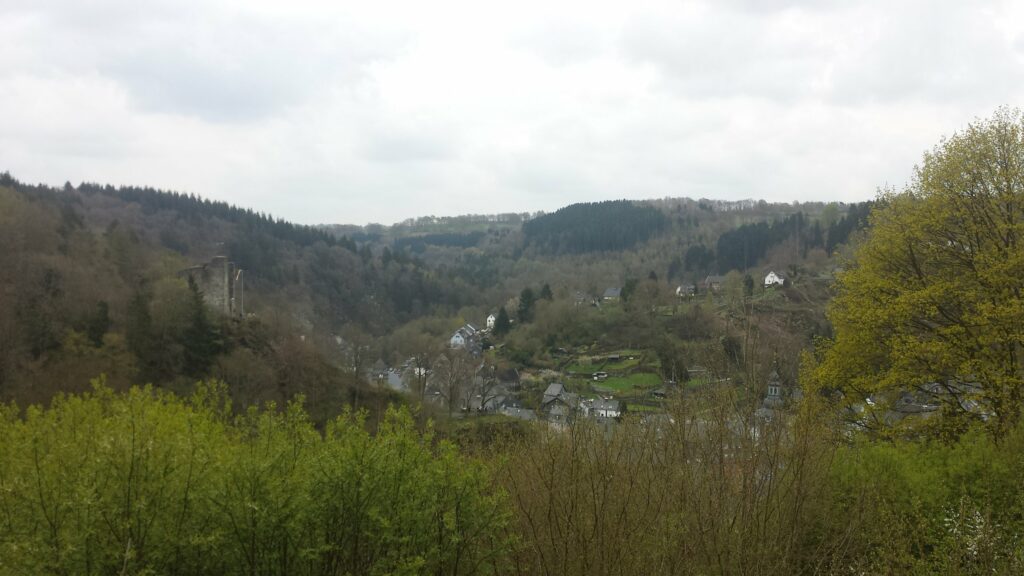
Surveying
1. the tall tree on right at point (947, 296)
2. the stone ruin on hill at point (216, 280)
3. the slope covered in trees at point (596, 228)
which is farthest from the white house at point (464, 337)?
the tall tree on right at point (947, 296)

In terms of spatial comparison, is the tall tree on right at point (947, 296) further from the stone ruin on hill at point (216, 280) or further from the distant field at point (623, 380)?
the stone ruin on hill at point (216, 280)

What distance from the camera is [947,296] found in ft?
32.8

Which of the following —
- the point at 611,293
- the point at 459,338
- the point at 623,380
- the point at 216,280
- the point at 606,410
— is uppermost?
the point at 216,280

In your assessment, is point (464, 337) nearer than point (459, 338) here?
No

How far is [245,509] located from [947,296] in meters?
10.6

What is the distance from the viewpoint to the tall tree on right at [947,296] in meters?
9.43

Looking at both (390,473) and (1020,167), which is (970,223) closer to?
(1020,167)

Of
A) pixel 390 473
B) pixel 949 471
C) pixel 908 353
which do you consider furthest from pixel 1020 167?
pixel 390 473

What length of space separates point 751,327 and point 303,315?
60.3 meters

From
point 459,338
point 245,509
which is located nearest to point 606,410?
point 245,509

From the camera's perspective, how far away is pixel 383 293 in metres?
78.1

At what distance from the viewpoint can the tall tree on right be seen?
30.9ft

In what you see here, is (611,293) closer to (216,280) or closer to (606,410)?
(216,280)

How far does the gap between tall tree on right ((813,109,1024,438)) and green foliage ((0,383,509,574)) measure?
7.99 m
